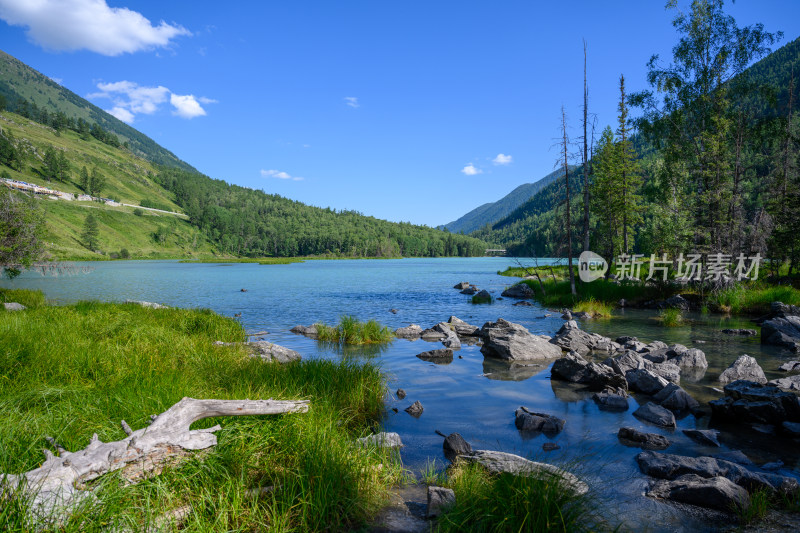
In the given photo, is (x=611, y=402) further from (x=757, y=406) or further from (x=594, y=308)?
(x=594, y=308)

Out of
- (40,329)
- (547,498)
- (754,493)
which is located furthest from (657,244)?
(40,329)

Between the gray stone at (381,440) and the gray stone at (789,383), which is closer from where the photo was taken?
the gray stone at (381,440)

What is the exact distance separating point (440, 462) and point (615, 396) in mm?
5763

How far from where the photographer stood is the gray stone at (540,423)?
832 centimetres

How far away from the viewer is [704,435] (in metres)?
7.82

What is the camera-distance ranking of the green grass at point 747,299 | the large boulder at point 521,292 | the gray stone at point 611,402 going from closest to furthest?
the gray stone at point 611,402
the green grass at point 747,299
the large boulder at point 521,292

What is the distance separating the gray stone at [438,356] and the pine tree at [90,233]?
494 ft

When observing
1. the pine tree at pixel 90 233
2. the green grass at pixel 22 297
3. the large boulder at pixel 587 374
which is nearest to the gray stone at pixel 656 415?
the large boulder at pixel 587 374

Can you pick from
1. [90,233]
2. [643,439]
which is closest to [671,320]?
[643,439]

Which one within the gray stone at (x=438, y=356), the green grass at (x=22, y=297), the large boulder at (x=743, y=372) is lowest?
the gray stone at (x=438, y=356)

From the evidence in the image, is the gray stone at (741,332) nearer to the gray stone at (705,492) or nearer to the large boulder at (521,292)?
the large boulder at (521,292)

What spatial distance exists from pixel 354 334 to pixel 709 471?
43.5 ft

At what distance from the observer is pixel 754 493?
5.40 metres

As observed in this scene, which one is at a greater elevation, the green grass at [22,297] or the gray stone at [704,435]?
the green grass at [22,297]
